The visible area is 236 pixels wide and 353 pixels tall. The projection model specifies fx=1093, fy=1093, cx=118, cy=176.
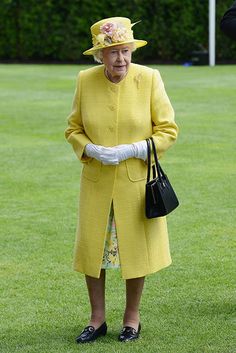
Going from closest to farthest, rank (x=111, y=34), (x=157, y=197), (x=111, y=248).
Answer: (x=111, y=34) → (x=157, y=197) → (x=111, y=248)

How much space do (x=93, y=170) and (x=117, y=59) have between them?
62 cm

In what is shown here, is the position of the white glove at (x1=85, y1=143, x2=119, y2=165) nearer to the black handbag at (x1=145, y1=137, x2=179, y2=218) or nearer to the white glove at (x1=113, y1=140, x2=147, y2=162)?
the white glove at (x1=113, y1=140, x2=147, y2=162)

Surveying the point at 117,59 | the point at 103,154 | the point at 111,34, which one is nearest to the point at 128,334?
the point at 103,154

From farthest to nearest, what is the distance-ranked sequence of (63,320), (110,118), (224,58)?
(224,58)
(63,320)
(110,118)

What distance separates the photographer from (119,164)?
5832 mm

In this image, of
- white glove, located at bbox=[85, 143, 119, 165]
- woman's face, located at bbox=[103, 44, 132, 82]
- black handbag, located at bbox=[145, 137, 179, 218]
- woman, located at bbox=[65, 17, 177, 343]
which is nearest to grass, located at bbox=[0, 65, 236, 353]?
woman, located at bbox=[65, 17, 177, 343]

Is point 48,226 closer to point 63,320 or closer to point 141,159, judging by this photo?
point 63,320

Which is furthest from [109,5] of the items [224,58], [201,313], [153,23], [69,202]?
[201,313]

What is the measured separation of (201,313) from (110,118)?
4.54ft

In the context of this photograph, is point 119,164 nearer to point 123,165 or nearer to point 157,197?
point 123,165

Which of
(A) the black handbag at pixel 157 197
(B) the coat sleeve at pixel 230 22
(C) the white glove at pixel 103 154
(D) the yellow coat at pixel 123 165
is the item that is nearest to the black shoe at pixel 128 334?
(D) the yellow coat at pixel 123 165

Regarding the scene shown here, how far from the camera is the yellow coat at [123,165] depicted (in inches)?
229

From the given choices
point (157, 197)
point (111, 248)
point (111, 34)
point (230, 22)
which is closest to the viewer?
point (111, 34)

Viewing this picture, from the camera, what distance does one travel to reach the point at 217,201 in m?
9.99
